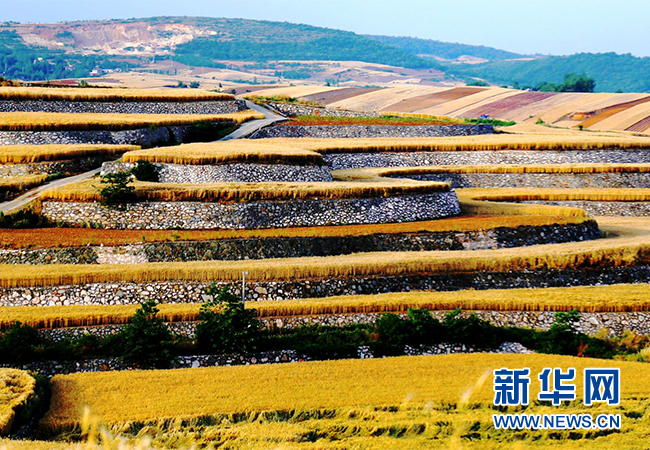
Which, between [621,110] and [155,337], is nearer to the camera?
[155,337]

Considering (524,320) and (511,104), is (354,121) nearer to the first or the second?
(524,320)

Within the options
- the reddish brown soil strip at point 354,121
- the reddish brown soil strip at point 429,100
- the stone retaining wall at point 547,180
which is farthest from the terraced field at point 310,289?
the reddish brown soil strip at point 429,100

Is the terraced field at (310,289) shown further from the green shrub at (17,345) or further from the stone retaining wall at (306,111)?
the stone retaining wall at (306,111)

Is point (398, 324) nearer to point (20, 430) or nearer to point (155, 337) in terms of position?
point (155, 337)

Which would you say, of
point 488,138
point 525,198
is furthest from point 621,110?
point 525,198

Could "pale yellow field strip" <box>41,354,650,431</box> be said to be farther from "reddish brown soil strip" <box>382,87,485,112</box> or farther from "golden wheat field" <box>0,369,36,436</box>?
"reddish brown soil strip" <box>382,87,485,112</box>

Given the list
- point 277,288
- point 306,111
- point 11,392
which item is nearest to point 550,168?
point 277,288

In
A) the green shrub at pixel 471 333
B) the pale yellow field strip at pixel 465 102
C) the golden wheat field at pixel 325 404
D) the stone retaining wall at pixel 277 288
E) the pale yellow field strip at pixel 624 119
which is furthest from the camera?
the pale yellow field strip at pixel 465 102
